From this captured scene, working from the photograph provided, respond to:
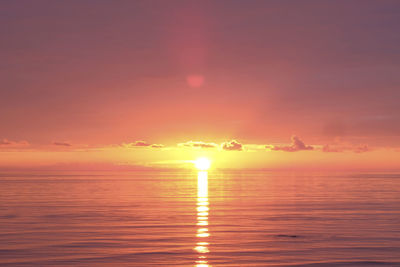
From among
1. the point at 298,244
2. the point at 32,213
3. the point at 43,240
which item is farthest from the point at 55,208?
the point at 298,244

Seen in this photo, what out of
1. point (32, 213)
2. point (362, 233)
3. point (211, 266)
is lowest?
point (211, 266)

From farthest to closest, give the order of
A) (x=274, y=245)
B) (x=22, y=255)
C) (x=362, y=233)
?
(x=362, y=233) → (x=274, y=245) → (x=22, y=255)

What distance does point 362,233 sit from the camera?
32.5 metres

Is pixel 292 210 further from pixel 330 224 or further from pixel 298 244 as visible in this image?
pixel 298 244

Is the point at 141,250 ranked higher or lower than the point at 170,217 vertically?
lower

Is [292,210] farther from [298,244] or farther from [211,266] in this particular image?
[211,266]

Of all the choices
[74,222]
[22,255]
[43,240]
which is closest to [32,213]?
[74,222]

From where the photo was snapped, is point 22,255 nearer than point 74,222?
Yes

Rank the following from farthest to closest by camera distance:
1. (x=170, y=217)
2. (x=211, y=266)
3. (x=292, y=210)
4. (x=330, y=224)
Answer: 1. (x=292, y=210)
2. (x=170, y=217)
3. (x=330, y=224)
4. (x=211, y=266)

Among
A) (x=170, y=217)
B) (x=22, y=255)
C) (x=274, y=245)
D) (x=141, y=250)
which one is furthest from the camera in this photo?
(x=170, y=217)

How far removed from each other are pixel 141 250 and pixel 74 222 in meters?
14.5

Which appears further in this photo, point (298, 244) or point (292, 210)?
point (292, 210)

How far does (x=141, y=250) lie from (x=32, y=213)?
77.5 ft

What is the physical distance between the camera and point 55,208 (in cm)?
5150
